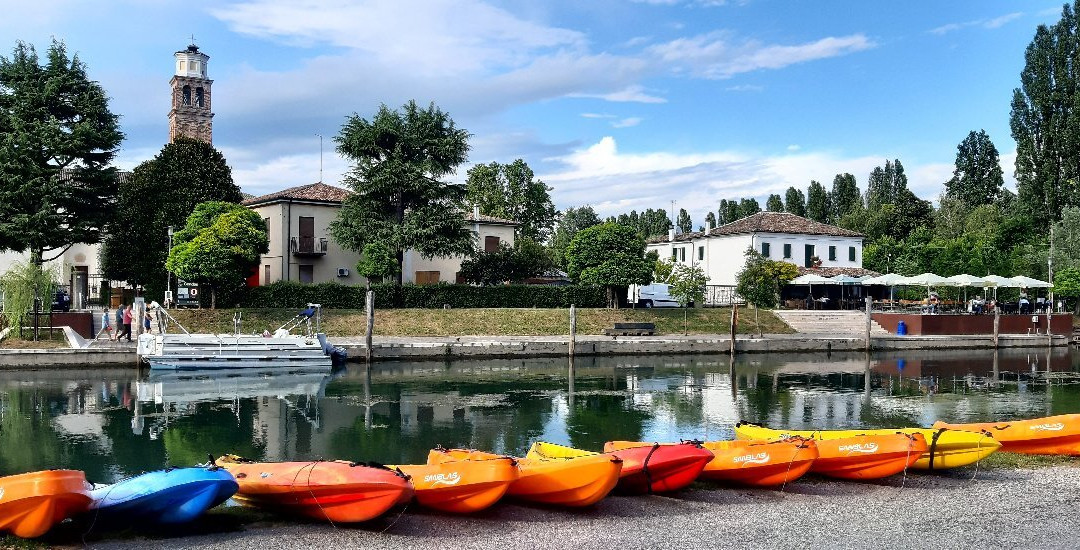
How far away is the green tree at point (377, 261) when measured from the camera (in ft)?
134

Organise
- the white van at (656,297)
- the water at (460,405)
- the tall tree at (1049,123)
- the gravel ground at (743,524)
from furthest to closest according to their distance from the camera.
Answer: the tall tree at (1049,123) < the white van at (656,297) < the water at (460,405) < the gravel ground at (743,524)

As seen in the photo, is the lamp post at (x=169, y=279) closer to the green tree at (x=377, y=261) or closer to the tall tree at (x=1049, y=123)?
the green tree at (x=377, y=261)

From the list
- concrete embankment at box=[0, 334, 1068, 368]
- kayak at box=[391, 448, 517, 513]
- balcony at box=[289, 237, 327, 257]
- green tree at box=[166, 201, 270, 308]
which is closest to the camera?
kayak at box=[391, 448, 517, 513]

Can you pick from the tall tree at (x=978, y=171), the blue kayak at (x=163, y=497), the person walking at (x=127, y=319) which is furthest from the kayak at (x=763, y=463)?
the tall tree at (x=978, y=171)

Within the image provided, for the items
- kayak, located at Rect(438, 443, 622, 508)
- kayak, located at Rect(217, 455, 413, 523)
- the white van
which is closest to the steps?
the white van

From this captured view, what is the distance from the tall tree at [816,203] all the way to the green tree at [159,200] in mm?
62658

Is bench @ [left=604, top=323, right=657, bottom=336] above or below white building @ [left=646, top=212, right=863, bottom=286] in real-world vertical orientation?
below

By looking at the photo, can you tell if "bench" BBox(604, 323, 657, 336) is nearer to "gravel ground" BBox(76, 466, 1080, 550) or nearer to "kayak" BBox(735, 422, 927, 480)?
"kayak" BBox(735, 422, 927, 480)

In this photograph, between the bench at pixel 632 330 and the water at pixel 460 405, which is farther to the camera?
the bench at pixel 632 330

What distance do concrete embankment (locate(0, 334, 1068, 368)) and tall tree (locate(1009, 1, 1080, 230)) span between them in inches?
695

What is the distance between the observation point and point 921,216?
241 feet

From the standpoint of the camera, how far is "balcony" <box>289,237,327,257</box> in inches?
1769

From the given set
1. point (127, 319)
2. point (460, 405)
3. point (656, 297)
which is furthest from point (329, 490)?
point (656, 297)

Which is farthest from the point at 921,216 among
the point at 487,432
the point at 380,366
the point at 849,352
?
the point at 487,432
